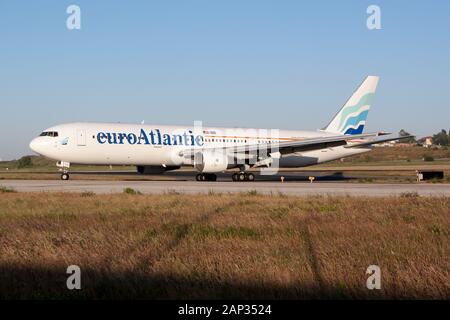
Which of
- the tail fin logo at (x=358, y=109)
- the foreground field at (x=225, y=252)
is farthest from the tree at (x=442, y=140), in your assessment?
the foreground field at (x=225, y=252)

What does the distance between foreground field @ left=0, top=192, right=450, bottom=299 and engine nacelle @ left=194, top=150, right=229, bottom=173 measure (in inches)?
779

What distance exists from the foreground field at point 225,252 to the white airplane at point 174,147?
2050 centimetres

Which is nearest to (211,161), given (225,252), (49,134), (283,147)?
(283,147)

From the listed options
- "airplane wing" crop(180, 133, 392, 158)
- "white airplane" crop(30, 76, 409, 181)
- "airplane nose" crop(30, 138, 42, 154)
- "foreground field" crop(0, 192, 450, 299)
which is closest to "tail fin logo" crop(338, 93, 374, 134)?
"white airplane" crop(30, 76, 409, 181)

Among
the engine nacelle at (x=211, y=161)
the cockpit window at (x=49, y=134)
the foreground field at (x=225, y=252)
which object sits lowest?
the foreground field at (x=225, y=252)

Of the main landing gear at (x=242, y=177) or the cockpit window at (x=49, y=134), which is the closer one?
the cockpit window at (x=49, y=134)

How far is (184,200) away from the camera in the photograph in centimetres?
2064

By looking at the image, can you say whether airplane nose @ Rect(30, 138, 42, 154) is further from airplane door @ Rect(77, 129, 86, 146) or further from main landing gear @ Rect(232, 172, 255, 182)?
main landing gear @ Rect(232, 172, 255, 182)

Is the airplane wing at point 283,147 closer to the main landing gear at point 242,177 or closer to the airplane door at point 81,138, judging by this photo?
the main landing gear at point 242,177

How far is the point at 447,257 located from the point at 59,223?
350 inches

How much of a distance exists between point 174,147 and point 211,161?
10.7ft

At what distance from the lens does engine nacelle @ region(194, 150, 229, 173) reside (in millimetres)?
36906

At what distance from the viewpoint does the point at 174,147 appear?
38.7m

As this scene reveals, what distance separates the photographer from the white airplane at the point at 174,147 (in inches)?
1460
